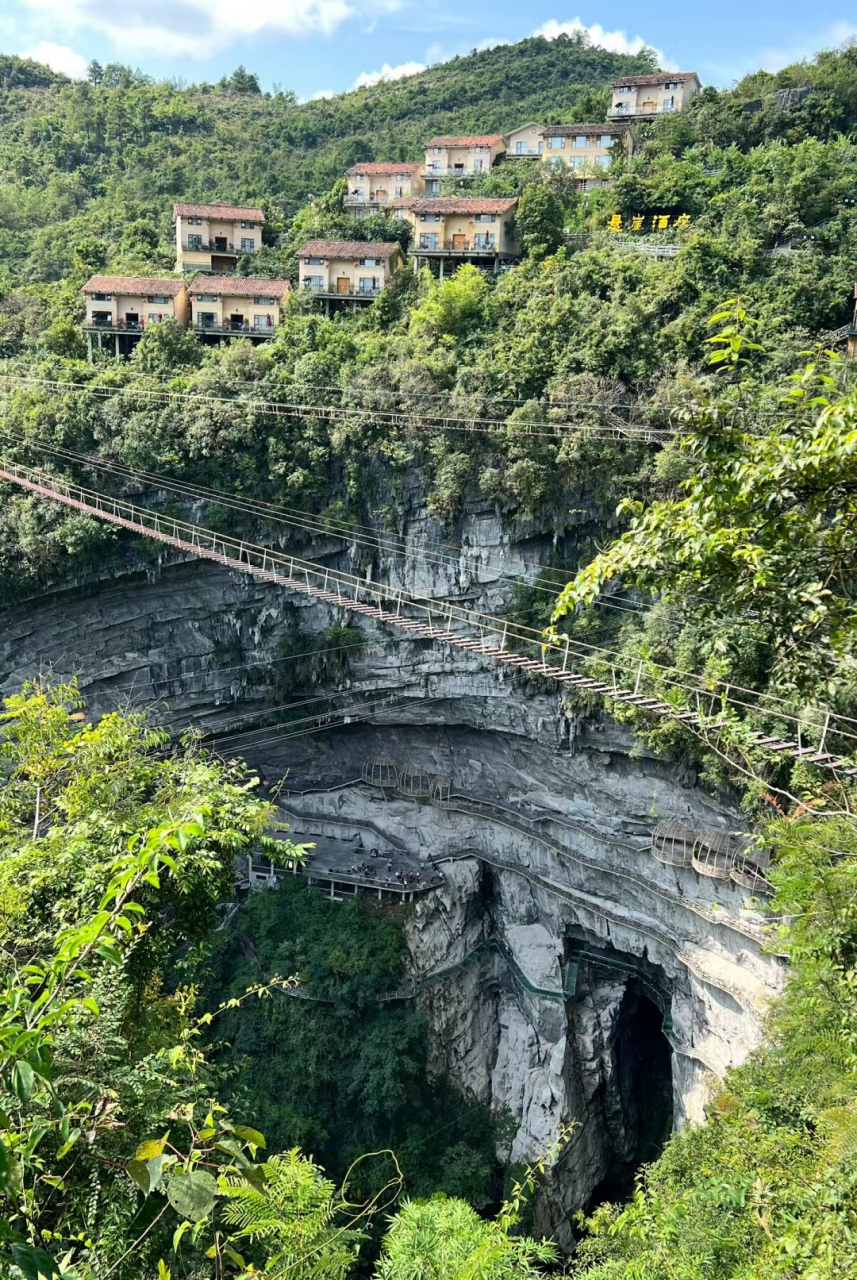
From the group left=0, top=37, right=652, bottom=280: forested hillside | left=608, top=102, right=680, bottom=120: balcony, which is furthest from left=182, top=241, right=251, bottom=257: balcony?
left=608, top=102, right=680, bottom=120: balcony

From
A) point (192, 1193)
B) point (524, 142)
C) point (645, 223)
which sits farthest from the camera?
point (524, 142)

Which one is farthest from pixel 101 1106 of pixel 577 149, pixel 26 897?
pixel 577 149

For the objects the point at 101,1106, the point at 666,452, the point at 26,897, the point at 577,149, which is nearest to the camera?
the point at 101,1106

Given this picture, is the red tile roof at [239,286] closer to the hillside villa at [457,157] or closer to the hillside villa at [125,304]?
the hillside villa at [125,304]

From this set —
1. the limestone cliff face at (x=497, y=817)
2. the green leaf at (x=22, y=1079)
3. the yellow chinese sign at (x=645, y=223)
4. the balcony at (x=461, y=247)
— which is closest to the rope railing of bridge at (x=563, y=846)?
the limestone cliff face at (x=497, y=817)

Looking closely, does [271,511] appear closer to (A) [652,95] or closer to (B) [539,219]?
(B) [539,219]

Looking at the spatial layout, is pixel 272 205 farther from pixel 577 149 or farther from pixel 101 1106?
pixel 101 1106

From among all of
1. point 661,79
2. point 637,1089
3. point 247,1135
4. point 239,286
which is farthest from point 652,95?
point 247,1135
